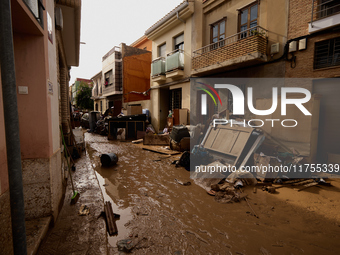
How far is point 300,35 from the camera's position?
271 inches

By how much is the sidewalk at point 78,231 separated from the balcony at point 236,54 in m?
7.86

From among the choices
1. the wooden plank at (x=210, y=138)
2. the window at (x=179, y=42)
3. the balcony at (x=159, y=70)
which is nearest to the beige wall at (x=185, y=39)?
the window at (x=179, y=42)

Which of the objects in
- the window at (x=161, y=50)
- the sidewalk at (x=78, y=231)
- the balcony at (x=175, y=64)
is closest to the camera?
the sidewalk at (x=78, y=231)

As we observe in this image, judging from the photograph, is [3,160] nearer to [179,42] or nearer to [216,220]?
[216,220]

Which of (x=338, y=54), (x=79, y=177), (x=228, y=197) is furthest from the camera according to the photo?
(x=338, y=54)

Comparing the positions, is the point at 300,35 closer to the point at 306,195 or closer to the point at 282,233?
the point at 306,195

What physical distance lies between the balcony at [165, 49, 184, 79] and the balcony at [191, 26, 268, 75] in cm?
146

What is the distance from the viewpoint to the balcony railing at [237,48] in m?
7.73

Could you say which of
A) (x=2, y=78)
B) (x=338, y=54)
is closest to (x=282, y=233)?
(x=2, y=78)

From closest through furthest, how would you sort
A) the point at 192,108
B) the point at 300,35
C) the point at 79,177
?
the point at 79,177, the point at 300,35, the point at 192,108

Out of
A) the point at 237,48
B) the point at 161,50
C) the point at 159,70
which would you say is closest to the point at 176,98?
the point at 159,70

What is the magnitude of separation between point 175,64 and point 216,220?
428 inches

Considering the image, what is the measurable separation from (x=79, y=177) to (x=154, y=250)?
3.55 metres

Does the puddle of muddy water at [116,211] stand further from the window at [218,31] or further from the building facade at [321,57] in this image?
the window at [218,31]
